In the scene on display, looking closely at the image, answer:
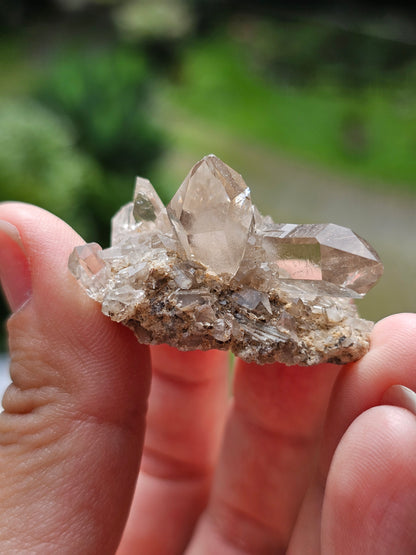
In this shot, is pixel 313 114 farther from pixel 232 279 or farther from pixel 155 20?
pixel 232 279

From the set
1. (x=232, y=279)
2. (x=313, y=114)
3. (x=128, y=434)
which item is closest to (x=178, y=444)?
(x=128, y=434)

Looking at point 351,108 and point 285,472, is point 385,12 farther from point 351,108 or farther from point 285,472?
point 285,472

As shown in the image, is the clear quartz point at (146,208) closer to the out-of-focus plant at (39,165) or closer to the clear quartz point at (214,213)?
the clear quartz point at (214,213)

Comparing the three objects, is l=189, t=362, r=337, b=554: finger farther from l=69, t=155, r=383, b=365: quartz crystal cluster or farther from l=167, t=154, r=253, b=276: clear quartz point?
l=167, t=154, r=253, b=276: clear quartz point

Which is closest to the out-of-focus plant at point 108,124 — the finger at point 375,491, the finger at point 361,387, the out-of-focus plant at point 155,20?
the out-of-focus plant at point 155,20

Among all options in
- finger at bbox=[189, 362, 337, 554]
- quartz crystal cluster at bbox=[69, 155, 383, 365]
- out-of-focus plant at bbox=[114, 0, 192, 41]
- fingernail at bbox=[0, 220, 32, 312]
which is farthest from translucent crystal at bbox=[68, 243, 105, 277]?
out-of-focus plant at bbox=[114, 0, 192, 41]
